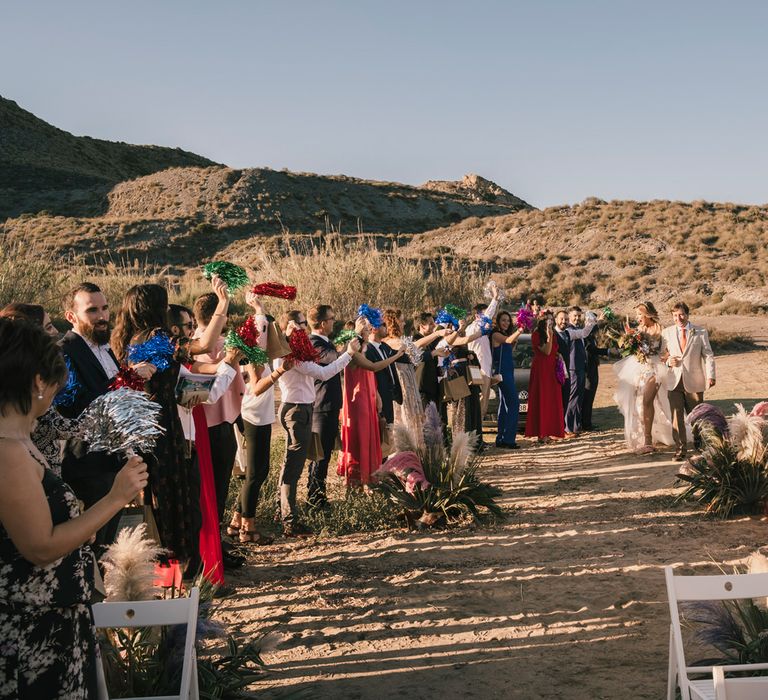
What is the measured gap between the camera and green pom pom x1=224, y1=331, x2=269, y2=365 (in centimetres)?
608

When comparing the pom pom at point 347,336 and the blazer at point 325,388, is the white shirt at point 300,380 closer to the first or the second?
the blazer at point 325,388

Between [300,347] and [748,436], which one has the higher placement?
[300,347]

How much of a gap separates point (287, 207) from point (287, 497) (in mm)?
54216

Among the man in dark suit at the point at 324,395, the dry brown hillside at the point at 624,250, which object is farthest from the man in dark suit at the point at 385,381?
the dry brown hillside at the point at 624,250

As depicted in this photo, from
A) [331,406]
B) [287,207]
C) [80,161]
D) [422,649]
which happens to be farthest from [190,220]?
[422,649]

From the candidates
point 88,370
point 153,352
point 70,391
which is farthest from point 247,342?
point 70,391

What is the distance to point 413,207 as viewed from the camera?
69312 millimetres

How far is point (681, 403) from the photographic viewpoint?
33.9ft

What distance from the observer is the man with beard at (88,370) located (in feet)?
15.2

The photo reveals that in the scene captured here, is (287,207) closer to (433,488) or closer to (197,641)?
(433,488)

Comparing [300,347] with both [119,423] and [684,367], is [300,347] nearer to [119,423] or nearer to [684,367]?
[119,423]

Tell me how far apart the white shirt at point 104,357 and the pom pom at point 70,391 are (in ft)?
0.67

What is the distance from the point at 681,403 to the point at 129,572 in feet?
27.6

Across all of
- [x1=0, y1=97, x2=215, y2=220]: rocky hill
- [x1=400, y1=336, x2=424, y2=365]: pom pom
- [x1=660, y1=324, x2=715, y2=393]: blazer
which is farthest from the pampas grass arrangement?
[x1=0, y1=97, x2=215, y2=220]: rocky hill
